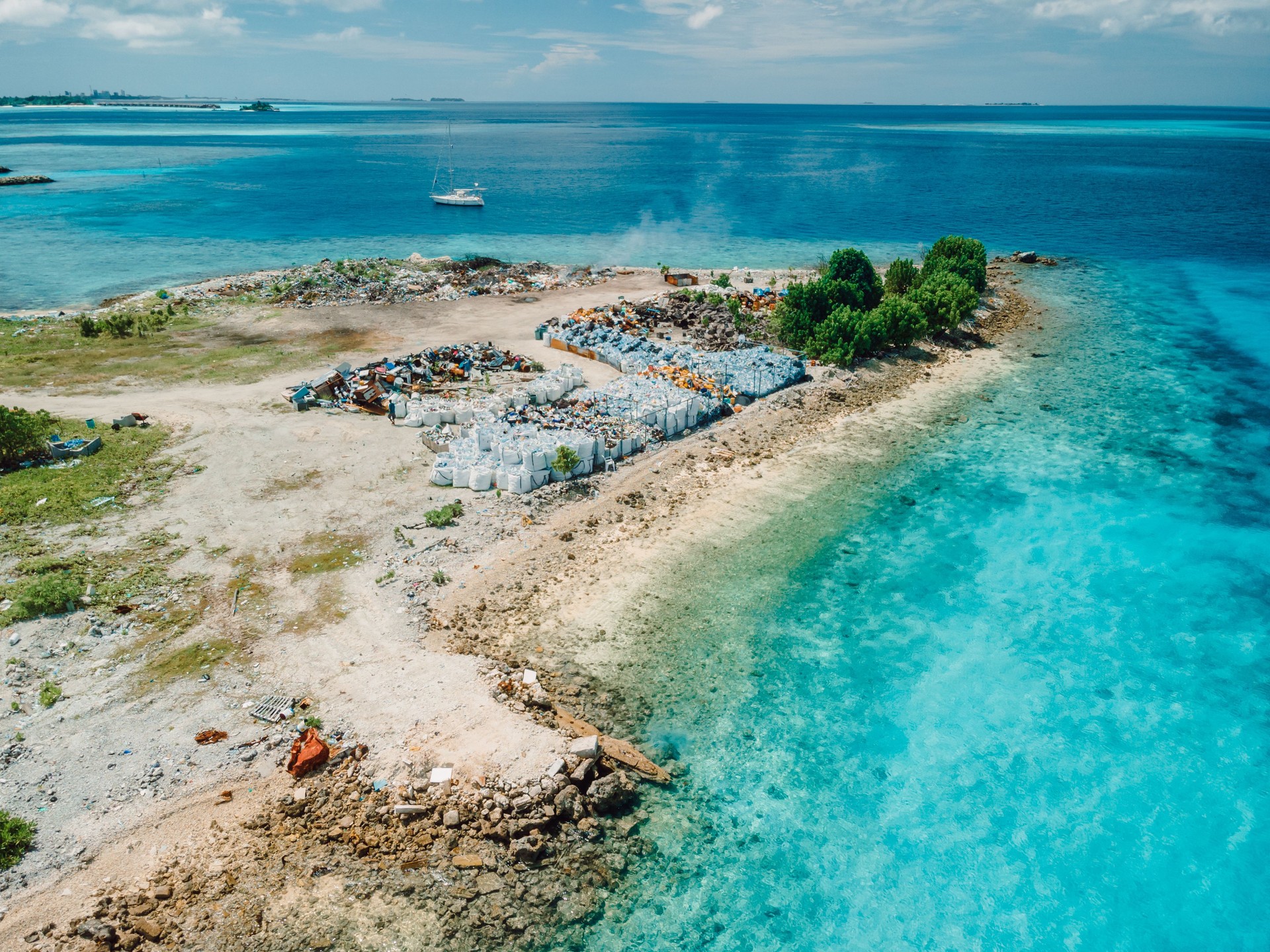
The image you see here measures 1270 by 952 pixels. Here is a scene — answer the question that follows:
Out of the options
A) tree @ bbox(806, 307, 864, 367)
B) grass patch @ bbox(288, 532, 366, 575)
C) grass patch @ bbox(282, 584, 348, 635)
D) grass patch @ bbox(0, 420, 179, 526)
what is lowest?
grass patch @ bbox(282, 584, 348, 635)

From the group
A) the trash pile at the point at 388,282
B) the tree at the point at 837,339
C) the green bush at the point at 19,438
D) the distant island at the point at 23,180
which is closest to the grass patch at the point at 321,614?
the green bush at the point at 19,438

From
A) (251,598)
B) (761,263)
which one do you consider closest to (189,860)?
(251,598)

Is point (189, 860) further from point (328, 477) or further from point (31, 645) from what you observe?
point (328, 477)

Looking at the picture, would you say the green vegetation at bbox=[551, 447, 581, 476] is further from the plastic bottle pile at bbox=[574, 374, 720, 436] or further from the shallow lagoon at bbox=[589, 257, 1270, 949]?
the shallow lagoon at bbox=[589, 257, 1270, 949]

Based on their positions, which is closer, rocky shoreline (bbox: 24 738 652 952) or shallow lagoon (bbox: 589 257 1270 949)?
rocky shoreline (bbox: 24 738 652 952)

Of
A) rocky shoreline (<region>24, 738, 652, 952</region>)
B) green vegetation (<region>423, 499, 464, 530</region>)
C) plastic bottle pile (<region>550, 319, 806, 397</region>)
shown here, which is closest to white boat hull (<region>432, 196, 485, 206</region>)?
plastic bottle pile (<region>550, 319, 806, 397</region>)
